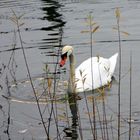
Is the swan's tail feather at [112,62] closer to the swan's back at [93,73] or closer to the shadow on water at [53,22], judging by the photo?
the swan's back at [93,73]

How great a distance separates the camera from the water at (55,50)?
10117 mm

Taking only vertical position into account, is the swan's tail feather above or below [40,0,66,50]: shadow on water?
above

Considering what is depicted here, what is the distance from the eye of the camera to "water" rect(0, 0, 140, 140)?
398 inches

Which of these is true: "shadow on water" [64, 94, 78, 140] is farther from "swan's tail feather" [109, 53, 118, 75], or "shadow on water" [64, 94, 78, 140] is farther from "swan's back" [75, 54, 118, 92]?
"swan's tail feather" [109, 53, 118, 75]

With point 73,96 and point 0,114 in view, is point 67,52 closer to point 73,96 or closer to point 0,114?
point 73,96

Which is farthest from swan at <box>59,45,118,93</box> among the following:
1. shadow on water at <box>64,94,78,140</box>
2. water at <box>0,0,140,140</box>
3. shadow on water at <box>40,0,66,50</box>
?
shadow on water at <box>40,0,66,50</box>

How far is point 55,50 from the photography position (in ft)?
50.2

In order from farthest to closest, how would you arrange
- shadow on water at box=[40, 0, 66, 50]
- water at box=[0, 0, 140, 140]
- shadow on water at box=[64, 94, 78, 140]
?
shadow on water at box=[40, 0, 66, 50]
water at box=[0, 0, 140, 140]
shadow on water at box=[64, 94, 78, 140]

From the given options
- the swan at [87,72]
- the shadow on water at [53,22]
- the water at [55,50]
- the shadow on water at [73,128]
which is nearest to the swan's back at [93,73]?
the swan at [87,72]

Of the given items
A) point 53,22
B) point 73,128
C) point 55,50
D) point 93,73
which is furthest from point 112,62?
point 53,22

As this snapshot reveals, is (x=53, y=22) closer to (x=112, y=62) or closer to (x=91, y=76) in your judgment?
(x=112, y=62)

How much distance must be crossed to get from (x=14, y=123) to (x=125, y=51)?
520 centimetres

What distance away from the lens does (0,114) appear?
35.7 ft

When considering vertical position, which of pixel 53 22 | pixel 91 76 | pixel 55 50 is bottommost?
pixel 53 22
